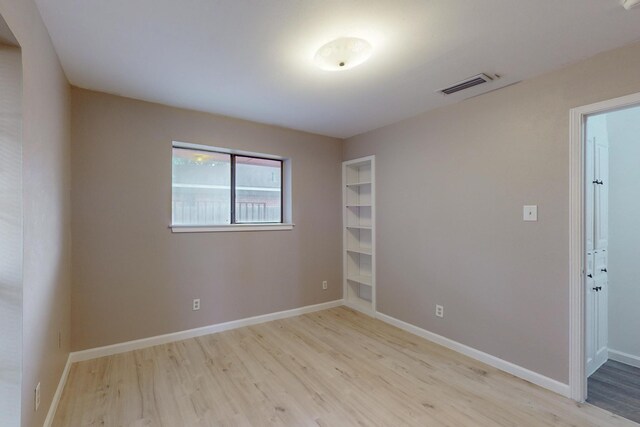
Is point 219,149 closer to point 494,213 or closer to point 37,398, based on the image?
point 37,398

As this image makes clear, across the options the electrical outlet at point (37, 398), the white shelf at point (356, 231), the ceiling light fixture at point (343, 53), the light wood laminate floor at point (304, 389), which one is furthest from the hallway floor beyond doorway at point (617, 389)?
the electrical outlet at point (37, 398)

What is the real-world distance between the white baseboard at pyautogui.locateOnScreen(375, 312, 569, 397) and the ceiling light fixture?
2.73 metres

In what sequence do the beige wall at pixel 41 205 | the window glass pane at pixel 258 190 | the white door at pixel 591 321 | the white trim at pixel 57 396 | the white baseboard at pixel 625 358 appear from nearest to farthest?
the beige wall at pixel 41 205, the white trim at pixel 57 396, the white door at pixel 591 321, the white baseboard at pixel 625 358, the window glass pane at pixel 258 190

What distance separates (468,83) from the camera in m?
2.49

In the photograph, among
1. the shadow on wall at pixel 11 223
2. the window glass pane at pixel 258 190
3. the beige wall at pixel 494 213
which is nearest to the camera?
the shadow on wall at pixel 11 223

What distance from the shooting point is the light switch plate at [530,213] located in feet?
7.74

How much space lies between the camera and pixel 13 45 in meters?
1.37

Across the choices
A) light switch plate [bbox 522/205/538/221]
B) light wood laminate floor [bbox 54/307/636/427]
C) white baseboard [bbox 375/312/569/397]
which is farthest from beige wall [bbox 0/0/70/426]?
light switch plate [bbox 522/205/538/221]

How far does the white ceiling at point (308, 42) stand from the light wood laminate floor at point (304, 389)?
2.47 metres

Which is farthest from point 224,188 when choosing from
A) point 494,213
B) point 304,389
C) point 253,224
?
point 494,213

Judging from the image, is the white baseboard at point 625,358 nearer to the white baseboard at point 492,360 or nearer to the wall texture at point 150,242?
the white baseboard at point 492,360

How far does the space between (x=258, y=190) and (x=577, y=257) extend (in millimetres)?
3277

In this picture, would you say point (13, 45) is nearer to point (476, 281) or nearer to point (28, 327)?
point (28, 327)

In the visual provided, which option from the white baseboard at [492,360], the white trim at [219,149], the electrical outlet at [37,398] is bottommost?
the white baseboard at [492,360]
